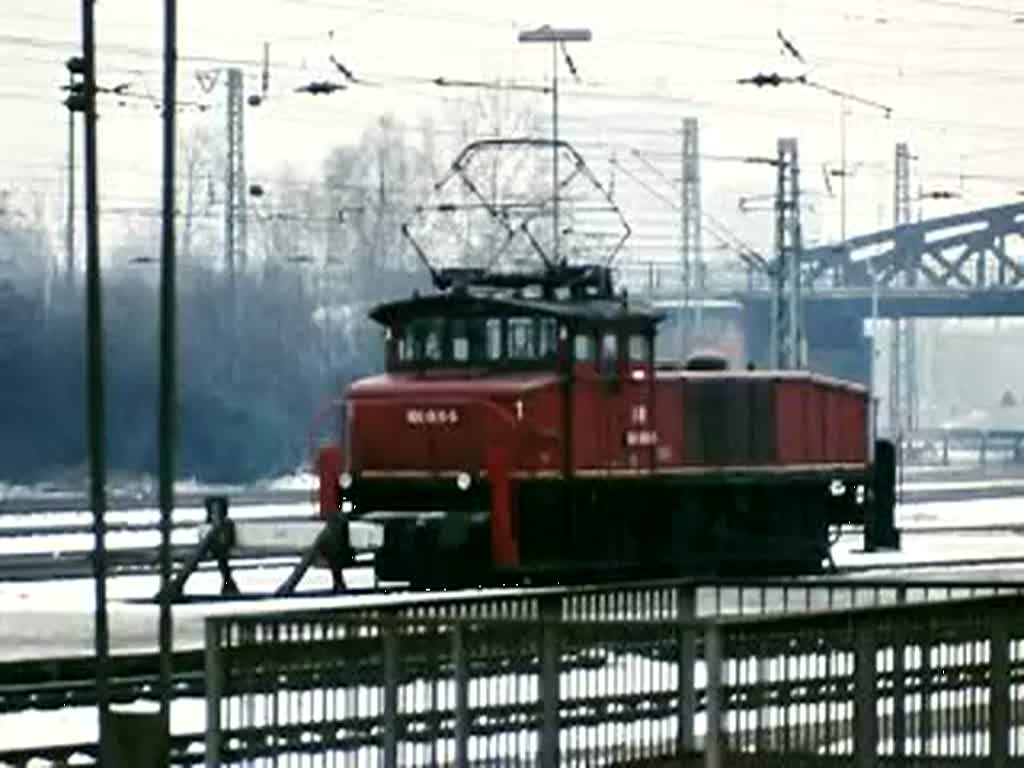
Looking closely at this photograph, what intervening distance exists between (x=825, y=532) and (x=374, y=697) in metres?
33.9

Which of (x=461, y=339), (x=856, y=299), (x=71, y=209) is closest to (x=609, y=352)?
(x=461, y=339)

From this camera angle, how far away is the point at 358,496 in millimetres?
48812

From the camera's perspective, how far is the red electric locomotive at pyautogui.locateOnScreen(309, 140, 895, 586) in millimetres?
46844

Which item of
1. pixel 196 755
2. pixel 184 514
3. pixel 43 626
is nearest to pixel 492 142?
pixel 43 626

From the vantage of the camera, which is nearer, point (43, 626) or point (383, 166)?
point (43, 626)

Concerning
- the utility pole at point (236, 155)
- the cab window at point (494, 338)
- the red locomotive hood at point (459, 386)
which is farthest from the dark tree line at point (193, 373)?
the cab window at point (494, 338)

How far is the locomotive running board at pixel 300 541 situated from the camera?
44969mm

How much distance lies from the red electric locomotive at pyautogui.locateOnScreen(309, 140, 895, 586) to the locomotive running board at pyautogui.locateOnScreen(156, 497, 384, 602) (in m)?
0.34

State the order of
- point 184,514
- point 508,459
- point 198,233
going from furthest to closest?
point 198,233
point 184,514
point 508,459

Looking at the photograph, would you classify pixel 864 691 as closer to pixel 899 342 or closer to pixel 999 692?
pixel 999 692

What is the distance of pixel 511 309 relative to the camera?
4841 centimetres

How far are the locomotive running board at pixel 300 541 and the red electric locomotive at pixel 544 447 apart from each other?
34cm

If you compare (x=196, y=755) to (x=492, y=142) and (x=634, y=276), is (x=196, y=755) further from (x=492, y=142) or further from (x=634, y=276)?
(x=634, y=276)

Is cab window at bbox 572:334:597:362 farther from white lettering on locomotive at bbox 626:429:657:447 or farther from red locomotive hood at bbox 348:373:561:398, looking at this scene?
white lettering on locomotive at bbox 626:429:657:447
